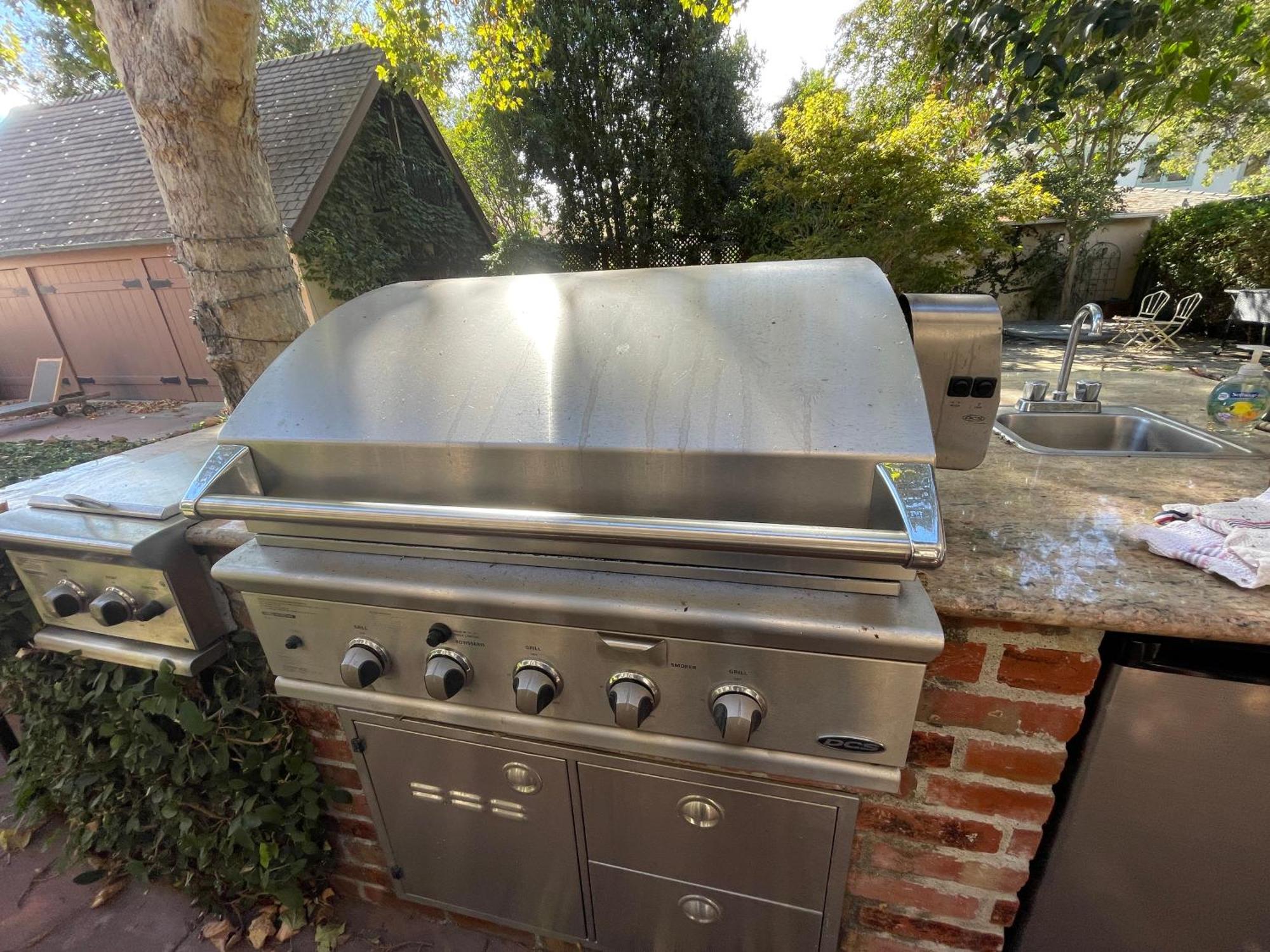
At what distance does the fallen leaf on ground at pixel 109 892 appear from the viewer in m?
1.62

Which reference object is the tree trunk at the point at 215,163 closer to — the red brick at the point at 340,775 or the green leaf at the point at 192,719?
the green leaf at the point at 192,719

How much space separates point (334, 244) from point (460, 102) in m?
4.68

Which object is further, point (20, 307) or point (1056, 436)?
point (20, 307)

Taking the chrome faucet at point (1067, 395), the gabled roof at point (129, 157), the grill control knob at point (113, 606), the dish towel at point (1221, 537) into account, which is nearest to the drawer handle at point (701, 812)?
the dish towel at point (1221, 537)

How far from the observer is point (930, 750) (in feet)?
3.10

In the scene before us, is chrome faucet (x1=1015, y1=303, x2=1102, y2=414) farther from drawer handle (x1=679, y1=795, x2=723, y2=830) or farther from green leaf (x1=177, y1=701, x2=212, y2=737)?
green leaf (x1=177, y1=701, x2=212, y2=737)

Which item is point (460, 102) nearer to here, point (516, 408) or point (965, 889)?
point (516, 408)

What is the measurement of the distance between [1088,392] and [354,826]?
2.83 metres

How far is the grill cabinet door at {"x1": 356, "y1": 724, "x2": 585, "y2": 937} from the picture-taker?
44.7 inches

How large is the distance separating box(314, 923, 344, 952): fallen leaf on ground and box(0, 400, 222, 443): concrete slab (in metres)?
6.66

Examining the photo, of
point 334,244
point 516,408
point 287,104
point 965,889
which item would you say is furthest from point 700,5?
point 287,104

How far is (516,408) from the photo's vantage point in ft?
2.98

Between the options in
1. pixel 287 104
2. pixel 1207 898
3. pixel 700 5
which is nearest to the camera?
pixel 1207 898

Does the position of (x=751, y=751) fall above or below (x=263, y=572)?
below
